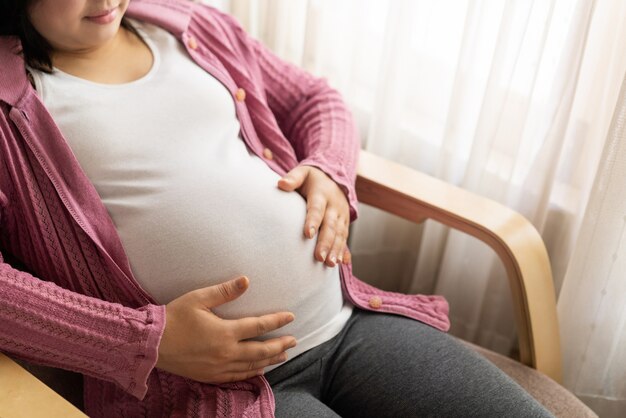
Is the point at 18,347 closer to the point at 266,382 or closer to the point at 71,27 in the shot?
the point at 266,382

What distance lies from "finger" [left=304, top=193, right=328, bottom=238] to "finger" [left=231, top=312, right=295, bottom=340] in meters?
0.15

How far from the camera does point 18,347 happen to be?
1073 millimetres

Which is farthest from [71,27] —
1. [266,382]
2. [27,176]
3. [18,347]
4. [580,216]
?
[580,216]

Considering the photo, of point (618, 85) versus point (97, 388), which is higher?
point (618, 85)

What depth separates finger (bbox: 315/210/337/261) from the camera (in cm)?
126

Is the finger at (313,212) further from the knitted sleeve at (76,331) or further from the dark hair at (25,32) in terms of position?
the dark hair at (25,32)

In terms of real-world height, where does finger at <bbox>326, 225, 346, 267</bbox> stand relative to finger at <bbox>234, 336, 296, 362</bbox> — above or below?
above

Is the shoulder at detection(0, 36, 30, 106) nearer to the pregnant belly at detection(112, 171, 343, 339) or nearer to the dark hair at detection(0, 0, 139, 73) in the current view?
the dark hair at detection(0, 0, 139, 73)

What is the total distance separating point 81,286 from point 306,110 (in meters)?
0.59

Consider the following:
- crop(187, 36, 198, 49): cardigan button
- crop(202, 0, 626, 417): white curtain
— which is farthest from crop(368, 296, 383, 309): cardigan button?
crop(187, 36, 198, 49): cardigan button

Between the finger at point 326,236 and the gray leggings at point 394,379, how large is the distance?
0.51 ft

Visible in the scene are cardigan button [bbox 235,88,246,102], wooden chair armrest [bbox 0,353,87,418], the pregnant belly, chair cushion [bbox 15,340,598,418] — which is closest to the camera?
wooden chair armrest [bbox 0,353,87,418]

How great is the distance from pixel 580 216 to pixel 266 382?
0.68 m

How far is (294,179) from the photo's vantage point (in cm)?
130
